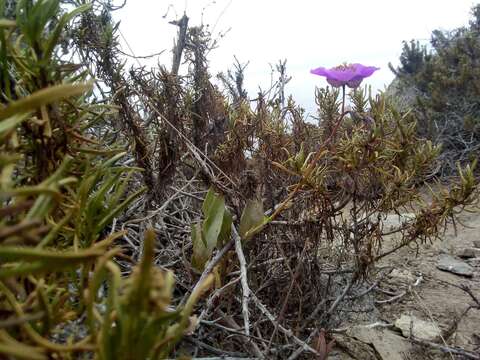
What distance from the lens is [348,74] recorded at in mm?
1861

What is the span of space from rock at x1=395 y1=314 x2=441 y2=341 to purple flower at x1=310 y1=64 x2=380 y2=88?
98cm

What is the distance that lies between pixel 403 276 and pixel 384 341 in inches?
31.0

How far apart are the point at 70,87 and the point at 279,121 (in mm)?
1318

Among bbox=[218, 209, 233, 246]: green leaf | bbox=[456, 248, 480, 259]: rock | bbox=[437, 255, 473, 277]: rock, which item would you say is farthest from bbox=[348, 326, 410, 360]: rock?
bbox=[456, 248, 480, 259]: rock

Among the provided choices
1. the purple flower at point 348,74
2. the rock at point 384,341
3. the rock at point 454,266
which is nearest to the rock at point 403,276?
the rock at point 454,266

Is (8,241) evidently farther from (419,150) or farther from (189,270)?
(419,150)

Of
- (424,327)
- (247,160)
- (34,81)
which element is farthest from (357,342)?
(34,81)

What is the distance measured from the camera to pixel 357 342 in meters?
1.41

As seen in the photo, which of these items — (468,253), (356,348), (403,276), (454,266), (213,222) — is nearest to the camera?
(213,222)

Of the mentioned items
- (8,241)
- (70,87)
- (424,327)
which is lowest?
(424,327)

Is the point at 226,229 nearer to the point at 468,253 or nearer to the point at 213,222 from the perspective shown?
the point at 213,222

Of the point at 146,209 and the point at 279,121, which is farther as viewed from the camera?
the point at 279,121

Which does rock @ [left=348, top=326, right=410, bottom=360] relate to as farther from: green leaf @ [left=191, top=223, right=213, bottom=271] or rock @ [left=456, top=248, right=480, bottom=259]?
rock @ [left=456, top=248, right=480, bottom=259]

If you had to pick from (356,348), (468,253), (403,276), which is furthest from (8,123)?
(468,253)
